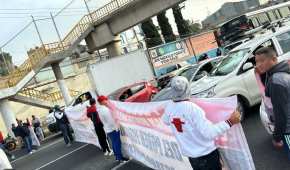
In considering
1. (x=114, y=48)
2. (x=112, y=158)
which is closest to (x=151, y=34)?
(x=114, y=48)

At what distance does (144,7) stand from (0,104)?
483 inches

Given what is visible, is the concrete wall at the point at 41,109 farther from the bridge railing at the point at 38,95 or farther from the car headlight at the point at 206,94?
the car headlight at the point at 206,94

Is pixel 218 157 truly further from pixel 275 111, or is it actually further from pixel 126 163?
pixel 126 163

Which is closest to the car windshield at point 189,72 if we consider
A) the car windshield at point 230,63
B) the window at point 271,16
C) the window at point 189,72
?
the window at point 189,72

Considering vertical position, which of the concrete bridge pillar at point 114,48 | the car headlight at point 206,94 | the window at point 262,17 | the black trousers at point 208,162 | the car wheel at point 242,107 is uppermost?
the concrete bridge pillar at point 114,48

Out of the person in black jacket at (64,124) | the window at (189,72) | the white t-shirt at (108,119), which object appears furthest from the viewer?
the person in black jacket at (64,124)

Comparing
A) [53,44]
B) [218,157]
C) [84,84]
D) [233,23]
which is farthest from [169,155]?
[84,84]

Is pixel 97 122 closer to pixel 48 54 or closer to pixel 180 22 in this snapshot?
pixel 48 54

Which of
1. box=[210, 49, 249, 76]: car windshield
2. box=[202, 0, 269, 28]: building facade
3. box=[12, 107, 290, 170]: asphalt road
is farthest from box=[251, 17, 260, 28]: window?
box=[202, 0, 269, 28]: building facade

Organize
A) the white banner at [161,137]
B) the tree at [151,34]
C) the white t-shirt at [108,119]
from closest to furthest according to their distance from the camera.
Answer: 1. the white banner at [161,137]
2. the white t-shirt at [108,119]
3. the tree at [151,34]

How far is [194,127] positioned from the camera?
4.78m

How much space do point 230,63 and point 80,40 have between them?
26355 mm

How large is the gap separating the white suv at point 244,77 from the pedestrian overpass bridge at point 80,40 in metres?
19.9

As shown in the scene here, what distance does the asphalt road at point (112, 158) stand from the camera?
296 inches
